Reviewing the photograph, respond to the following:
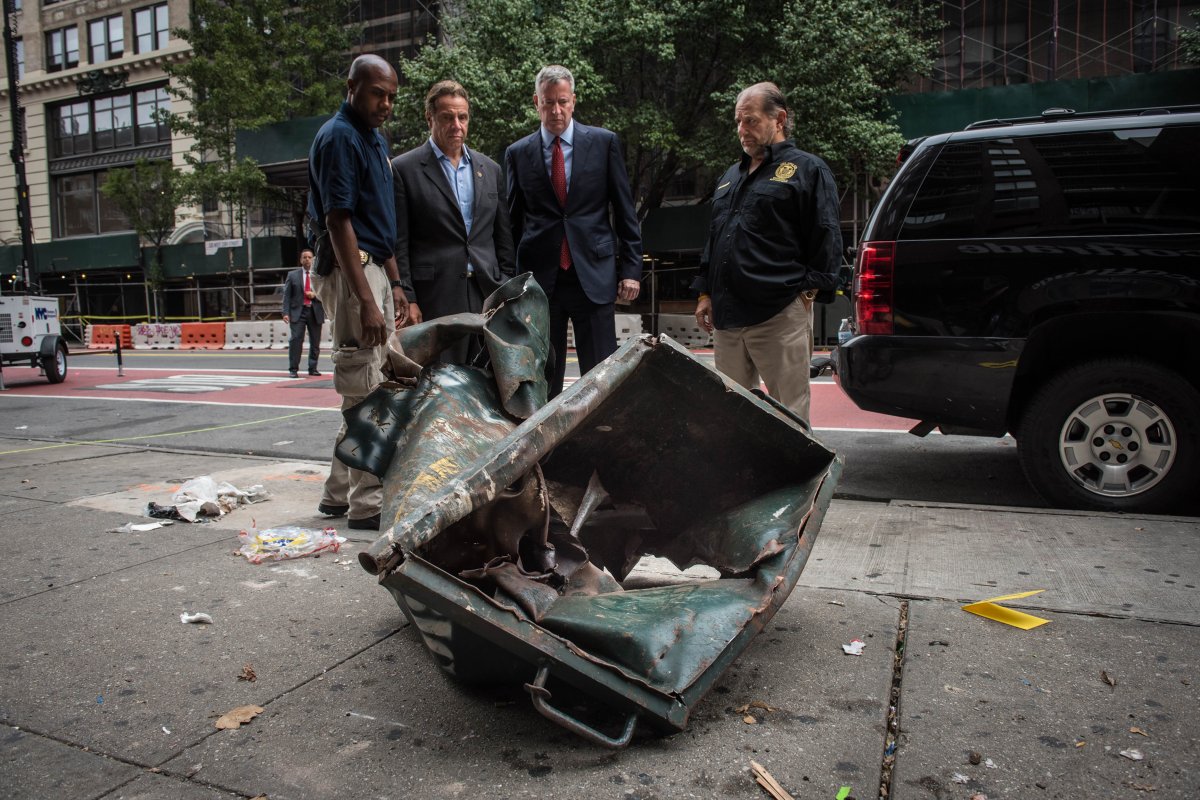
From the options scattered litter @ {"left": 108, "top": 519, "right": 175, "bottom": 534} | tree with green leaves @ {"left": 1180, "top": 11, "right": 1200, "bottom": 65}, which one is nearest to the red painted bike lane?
scattered litter @ {"left": 108, "top": 519, "right": 175, "bottom": 534}

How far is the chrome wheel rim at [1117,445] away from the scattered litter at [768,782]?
2.89 meters

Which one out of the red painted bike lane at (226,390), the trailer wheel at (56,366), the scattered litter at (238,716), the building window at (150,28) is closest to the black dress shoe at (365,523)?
the scattered litter at (238,716)

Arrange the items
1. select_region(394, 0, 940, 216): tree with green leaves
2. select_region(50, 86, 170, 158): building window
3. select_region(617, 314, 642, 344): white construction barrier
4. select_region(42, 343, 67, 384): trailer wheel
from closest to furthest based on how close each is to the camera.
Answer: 1. select_region(42, 343, 67, 384): trailer wheel
2. select_region(394, 0, 940, 216): tree with green leaves
3. select_region(617, 314, 642, 344): white construction barrier
4. select_region(50, 86, 170, 158): building window

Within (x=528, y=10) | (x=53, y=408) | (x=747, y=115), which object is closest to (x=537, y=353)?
(x=747, y=115)

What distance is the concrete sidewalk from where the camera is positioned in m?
1.88

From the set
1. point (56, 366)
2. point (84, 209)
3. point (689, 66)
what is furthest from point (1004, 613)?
point (84, 209)

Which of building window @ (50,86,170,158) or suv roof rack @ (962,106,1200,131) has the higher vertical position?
building window @ (50,86,170,158)

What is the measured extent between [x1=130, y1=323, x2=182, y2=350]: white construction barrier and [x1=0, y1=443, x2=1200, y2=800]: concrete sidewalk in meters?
24.0

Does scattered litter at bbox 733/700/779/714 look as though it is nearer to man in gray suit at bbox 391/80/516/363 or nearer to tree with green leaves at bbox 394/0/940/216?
man in gray suit at bbox 391/80/516/363

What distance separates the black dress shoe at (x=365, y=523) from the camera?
3.97 metres

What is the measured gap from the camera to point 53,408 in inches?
391

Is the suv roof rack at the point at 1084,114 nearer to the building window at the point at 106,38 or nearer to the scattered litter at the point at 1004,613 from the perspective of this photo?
the scattered litter at the point at 1004,613

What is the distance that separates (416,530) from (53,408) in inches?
397

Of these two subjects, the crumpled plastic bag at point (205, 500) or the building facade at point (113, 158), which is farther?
the building facade at point (113, 158)
